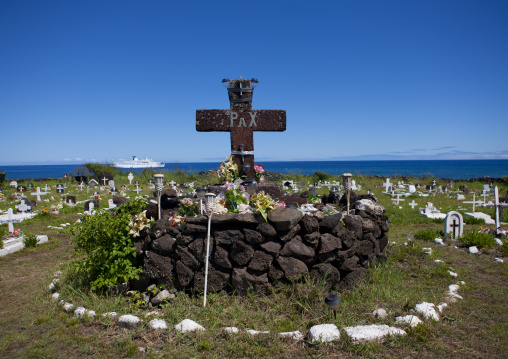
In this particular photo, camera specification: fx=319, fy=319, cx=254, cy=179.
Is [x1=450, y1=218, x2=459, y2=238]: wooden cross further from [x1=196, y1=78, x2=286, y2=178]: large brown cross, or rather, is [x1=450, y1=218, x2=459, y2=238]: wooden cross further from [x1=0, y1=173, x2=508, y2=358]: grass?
[x1=196, y1=78, x2=286, y2=178]: large brown cross

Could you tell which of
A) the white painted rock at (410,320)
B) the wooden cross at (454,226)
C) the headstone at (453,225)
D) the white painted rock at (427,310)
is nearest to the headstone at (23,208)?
the white painted rock at (410,320)

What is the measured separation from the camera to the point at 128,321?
3709 millimetres

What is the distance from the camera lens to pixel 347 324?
3652 mm

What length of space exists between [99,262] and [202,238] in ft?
4.91

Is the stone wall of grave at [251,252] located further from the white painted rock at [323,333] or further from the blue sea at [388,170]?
the blue sea at [388,170]

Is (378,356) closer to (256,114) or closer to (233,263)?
(233,263)

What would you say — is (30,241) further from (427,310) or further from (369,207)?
(427,310)

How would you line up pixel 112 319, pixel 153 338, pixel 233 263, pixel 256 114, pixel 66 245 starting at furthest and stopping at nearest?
pixel 66 245, pixel 256 114, pixel 233 263, pixel 112 319, pixel 153 338

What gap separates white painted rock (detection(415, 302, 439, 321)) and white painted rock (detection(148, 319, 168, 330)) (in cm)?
304

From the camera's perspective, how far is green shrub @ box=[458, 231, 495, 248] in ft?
23.4

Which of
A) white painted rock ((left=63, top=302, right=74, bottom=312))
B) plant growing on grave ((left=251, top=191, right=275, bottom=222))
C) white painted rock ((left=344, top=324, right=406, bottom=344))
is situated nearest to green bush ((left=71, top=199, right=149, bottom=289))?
white painted rock ((left=63, top=302, right=74, bottom=312))

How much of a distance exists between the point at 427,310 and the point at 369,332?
3.26ft

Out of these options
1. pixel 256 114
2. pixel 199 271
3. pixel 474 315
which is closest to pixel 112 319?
pixel 199 271

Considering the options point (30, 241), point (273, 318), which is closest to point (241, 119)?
point (273, 318)
